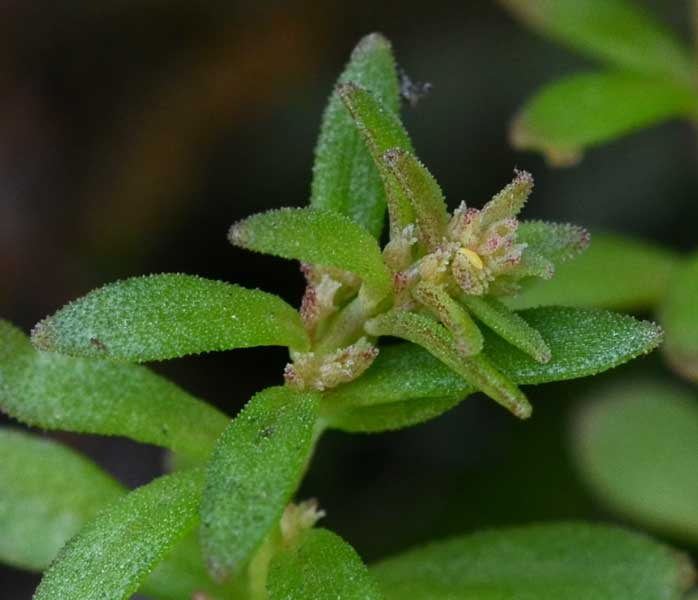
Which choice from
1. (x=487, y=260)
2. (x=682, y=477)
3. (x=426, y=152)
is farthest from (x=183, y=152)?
(x=487, y=260)

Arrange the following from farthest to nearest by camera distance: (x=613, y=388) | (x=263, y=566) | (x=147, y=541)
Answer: (x=613, y=388) → (x=263, y=566) → (x=147, y=541)

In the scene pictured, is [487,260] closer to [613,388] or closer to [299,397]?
[299,397]

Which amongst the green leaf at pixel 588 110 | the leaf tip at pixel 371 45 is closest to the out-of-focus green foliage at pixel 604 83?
the green leaf at pixel 588 110

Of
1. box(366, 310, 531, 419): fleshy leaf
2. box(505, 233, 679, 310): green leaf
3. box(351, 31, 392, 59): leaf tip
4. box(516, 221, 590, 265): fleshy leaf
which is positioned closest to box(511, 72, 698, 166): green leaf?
box(505, 233, 679, 310): green leaf

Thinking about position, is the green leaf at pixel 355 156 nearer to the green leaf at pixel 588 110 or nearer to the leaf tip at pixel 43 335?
the leaf tip at pixel 43 335

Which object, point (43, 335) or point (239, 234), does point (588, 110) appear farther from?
point (43, 335)

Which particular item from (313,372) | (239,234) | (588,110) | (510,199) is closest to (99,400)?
(313,372)
